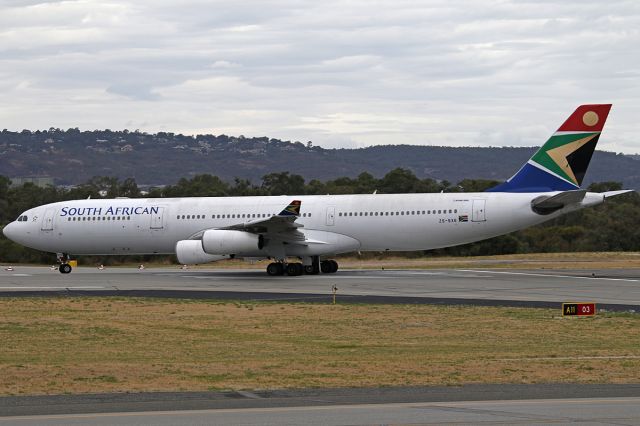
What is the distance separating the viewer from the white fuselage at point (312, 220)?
3877cm

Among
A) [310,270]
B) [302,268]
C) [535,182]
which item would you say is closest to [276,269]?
[302,268]

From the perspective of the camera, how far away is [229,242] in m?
39.0

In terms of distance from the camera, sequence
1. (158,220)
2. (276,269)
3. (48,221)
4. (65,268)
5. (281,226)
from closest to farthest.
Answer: (281,226)
(276,269)
(158,220)
(65,268)
(48,221)

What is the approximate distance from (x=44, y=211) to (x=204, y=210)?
748 centimetres

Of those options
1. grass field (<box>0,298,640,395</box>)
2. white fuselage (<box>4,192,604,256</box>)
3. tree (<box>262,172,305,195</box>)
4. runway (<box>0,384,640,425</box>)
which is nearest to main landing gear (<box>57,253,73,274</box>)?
white fuselage (<box>4,192,604,256</box>)

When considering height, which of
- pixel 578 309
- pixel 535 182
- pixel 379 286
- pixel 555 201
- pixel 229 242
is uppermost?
pixel 535 182

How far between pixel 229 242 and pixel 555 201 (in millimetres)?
11966

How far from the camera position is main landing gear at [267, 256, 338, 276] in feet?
132

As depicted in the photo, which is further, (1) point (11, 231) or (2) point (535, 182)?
(1) point (11, 231)

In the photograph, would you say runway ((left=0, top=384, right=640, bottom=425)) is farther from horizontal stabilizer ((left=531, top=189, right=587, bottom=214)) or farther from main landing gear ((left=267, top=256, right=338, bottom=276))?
main landing gear ((left=267, top=256, right=338, bottom=276))

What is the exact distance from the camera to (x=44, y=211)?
45.1m

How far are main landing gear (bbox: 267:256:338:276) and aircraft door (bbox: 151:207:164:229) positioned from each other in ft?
17.2

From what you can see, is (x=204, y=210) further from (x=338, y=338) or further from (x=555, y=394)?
(x=555, y=394)

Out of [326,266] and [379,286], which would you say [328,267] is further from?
[379,286]
